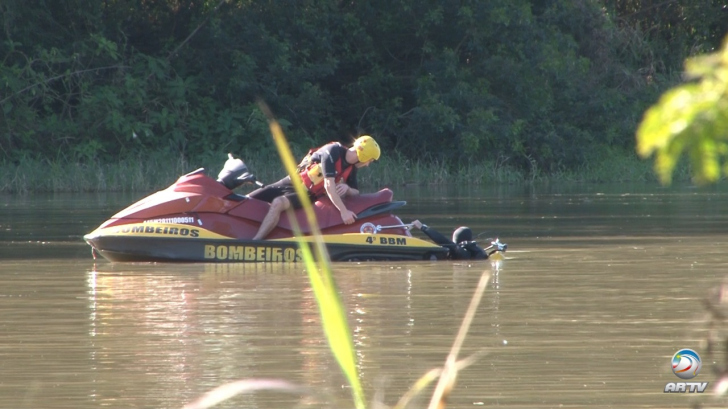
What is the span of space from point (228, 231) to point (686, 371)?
6.89 metres

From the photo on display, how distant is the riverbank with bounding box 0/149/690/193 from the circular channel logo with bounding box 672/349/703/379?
22191 mm

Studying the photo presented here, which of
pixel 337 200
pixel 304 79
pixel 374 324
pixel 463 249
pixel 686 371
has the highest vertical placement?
pixel 304 79

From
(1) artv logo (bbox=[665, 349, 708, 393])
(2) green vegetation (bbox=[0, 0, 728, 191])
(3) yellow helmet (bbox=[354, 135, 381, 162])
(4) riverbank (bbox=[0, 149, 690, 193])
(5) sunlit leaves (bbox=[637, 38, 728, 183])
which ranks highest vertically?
(2) green vegetation (bbox=[0, 0, 728, 191])

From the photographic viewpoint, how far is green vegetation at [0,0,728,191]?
31.6m

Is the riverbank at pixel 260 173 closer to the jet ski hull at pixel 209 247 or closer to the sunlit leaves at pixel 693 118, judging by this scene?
the jet ski hull at pixel 209 247

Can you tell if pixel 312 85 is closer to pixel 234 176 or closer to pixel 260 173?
pixel 260 173

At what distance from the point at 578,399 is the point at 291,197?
21.6 feet

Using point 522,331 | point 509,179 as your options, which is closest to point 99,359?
point 522,331

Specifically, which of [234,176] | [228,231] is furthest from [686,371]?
[234,176]

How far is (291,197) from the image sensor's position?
1179 cm

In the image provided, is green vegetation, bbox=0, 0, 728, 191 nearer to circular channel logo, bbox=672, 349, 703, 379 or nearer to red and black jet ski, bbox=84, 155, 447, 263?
red and black jet ski, bbox=84, 155, 447, 263

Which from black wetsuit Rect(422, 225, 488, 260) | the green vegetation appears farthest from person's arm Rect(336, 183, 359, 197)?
the green vegetation

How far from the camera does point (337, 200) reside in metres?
11.7

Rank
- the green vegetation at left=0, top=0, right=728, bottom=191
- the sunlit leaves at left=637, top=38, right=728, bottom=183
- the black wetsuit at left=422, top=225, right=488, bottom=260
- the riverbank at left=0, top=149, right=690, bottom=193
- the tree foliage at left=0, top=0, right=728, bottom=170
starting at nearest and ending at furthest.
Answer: the sunlit leaves at left=637, top=38, right=728, bottom=183 < the black wetsuit at left=422, top=225, right=488, bottom=260 < the riverbank at left=0, top=149, right=690, bottom=193 < the green vegetation at left=0, top=0, right=728, bottom=191 < the tree foliage at left=0, top=0, right=728, bottom=170
